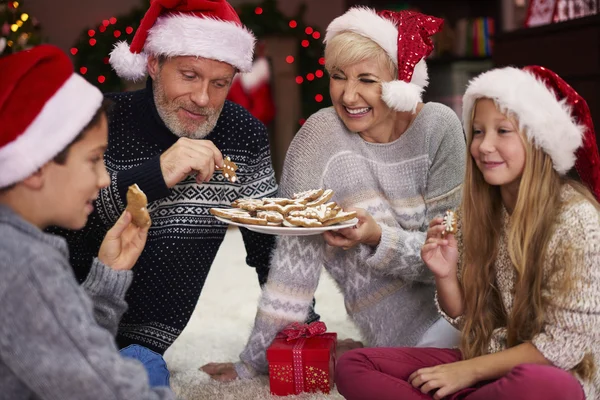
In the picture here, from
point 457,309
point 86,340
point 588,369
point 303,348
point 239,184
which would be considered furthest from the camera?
point 239,184

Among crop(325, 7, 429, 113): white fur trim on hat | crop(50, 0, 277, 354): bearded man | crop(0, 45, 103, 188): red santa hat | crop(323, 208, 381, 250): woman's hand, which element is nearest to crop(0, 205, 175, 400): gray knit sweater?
crop(0, 45, 103, 188): red santa hat

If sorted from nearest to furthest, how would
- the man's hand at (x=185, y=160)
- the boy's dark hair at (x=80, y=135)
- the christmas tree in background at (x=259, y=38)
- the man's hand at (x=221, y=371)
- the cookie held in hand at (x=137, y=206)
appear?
the boy's dark hair at (x=80, y=135), the cookie held in hand at (x=137, y=206), the man's hand at (x=185, y=160), the man's hand at (x=221, y=371), the christmas tree in background at (x=259, y=38)

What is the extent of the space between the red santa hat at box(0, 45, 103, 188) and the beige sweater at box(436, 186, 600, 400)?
3.73 ft

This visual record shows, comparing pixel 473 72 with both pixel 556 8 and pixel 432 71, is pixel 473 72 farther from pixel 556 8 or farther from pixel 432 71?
pixel 556 8

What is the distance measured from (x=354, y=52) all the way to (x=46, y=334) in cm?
143

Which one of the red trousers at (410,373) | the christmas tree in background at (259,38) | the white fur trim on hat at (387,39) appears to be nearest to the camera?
the red trousers at (410,373)

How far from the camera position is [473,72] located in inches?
237

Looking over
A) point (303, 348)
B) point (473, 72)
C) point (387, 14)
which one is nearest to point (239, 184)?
point (303, 348)

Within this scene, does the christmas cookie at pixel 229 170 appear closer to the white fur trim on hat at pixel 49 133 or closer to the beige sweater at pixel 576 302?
the white fur trim on hat at pixel 49 133

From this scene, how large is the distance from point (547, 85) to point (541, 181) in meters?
0.25

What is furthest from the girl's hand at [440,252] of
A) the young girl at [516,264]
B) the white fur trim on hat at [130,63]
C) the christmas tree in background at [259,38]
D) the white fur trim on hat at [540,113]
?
the christmas tree in background at [259,38]

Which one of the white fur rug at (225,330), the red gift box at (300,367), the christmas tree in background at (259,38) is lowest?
the white fur rug at (225,330)

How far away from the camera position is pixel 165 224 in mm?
2303

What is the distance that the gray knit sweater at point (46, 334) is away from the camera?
1.22 m
